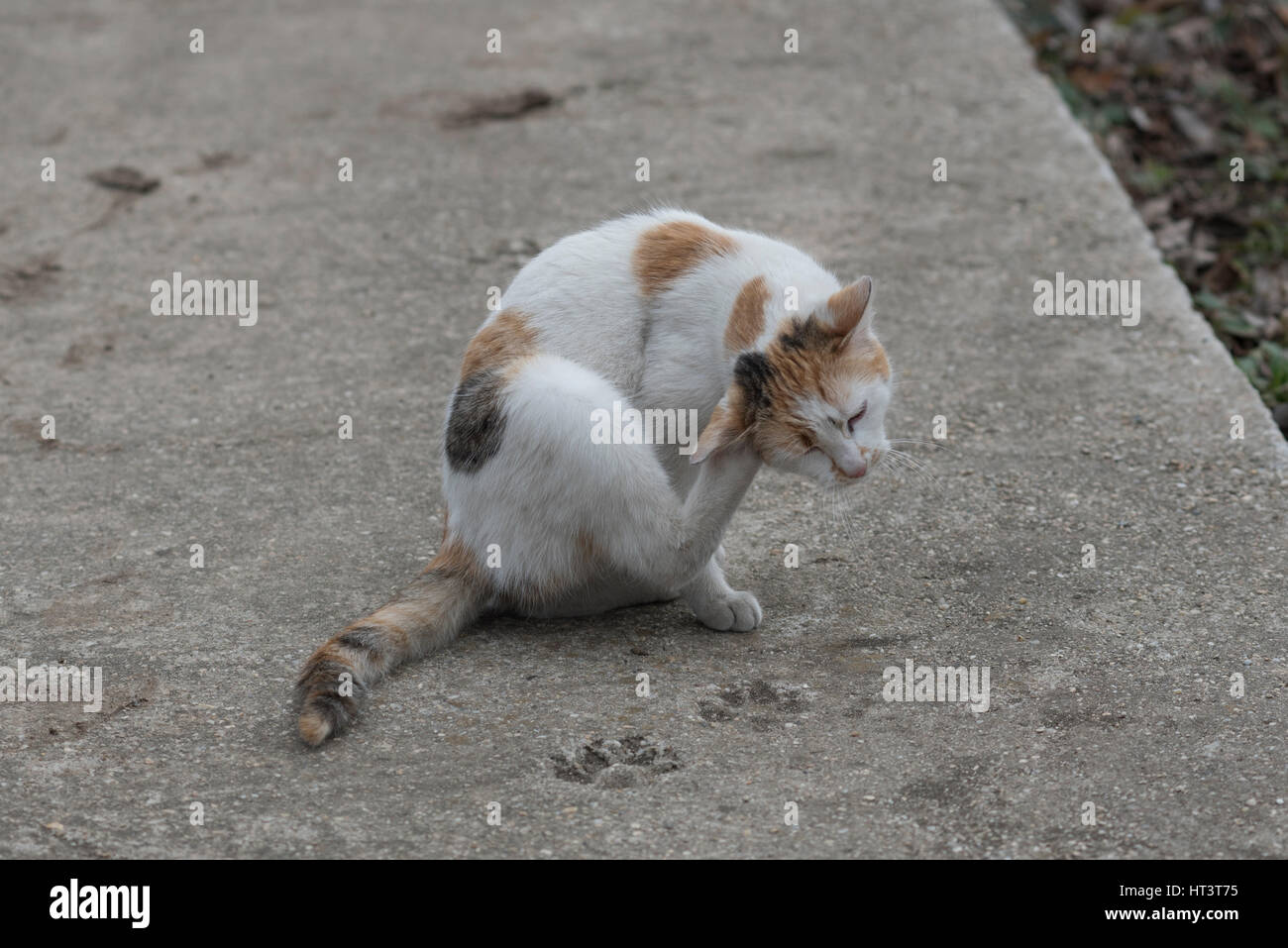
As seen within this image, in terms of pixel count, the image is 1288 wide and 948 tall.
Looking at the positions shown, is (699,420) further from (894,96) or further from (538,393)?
(894,96)

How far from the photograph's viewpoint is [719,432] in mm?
3518

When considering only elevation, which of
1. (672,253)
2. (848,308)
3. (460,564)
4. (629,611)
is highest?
(672,253)

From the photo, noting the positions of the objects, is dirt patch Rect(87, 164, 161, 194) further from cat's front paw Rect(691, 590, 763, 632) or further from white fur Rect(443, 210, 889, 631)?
cat's front paw Rect(691, 590, 763, 632)

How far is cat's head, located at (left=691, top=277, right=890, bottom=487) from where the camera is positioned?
3500 millimetres

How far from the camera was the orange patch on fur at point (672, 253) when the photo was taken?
3.86 metres

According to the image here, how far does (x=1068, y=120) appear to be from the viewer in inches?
279

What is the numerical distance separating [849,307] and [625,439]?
2.03ft

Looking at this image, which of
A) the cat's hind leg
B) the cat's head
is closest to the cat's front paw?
the cat's hind leg

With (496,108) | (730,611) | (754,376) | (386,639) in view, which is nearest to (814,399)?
(754,376)

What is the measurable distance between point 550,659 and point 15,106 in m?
5.52

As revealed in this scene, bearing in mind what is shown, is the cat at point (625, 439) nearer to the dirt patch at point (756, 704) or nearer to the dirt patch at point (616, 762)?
the dirt patch at point (756, 704)

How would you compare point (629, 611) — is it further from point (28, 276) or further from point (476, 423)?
point (28, 276)

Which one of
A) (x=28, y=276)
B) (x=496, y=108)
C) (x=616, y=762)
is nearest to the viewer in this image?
(x=616, y=762)

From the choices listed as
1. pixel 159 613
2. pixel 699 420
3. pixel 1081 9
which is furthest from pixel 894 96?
pixel 159 613
